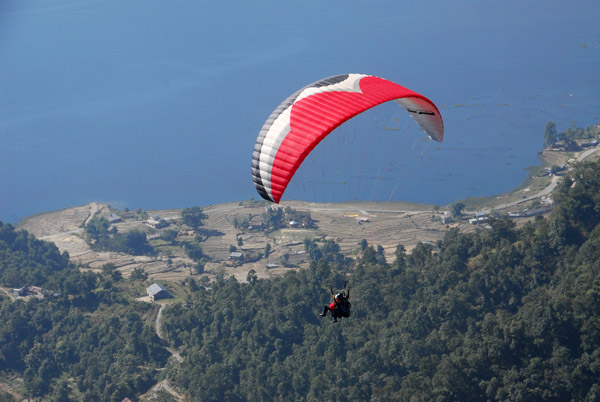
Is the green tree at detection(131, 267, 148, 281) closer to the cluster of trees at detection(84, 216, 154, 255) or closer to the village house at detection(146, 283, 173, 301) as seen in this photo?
the village house at detection(146, 283, 173, 301)

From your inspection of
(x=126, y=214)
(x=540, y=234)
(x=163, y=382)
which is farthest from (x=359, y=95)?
(x=126, y=214)

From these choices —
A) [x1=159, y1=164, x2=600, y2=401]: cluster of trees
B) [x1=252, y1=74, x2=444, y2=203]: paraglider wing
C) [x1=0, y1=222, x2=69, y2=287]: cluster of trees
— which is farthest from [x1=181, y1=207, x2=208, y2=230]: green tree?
[x1=252, y1=74, x2=444, y2=203]: paraglider wing

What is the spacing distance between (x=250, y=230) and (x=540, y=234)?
127 feet

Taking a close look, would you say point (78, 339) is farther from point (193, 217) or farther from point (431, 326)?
point (193, 217)

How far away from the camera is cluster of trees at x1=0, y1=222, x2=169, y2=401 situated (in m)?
48.3

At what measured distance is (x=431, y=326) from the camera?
4169cm

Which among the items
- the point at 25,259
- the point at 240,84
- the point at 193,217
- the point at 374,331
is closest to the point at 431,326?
the point at 374,331

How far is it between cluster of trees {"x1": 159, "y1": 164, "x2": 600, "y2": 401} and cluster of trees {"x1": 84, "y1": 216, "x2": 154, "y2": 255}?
24940mm

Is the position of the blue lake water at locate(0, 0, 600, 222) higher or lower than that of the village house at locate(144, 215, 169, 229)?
higher

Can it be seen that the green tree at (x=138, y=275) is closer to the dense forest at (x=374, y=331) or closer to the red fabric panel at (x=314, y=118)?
the dense forest at (x=374, y=331)

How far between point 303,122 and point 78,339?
40332mm

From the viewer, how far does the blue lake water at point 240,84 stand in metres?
95.0

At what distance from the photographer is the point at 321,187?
289ft

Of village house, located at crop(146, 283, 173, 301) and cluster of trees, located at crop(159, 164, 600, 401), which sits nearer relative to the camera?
cluster of trees, located at crop(159, 164, 600, 401)
